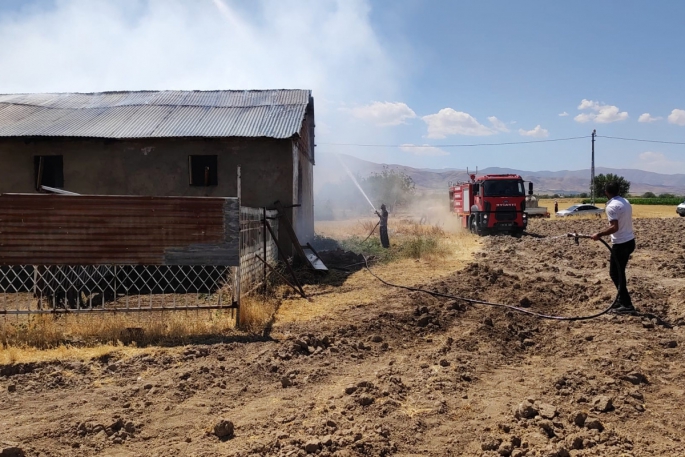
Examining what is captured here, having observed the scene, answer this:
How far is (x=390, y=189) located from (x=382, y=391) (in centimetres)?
6665

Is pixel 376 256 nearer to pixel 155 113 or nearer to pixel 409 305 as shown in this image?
pixel 409 305

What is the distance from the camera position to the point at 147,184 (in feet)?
45.6

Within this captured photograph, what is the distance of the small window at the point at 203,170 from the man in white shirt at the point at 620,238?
9.87m

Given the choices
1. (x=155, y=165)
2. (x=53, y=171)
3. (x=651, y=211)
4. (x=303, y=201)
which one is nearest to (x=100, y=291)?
(x=155, y=165)

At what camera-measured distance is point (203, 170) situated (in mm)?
13992

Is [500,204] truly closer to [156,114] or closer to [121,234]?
[156,114]

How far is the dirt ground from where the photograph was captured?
12.8 ft

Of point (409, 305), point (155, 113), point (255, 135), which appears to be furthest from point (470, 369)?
point (155, 113)

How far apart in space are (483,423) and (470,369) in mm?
1319

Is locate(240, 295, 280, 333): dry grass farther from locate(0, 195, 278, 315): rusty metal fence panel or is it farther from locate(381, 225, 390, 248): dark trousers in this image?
locate(381, 225, 390, 248): dark trousers

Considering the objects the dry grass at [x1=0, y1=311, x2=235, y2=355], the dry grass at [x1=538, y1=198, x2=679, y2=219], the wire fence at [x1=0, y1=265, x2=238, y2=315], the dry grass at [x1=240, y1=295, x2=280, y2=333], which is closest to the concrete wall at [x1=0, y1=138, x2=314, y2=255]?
the wire fence at [x1=0, y1=265, x2=238, y2=315]

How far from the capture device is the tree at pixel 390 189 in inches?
2712

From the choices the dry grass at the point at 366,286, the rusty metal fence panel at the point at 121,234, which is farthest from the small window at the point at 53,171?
the dry grass at the point at 366,286

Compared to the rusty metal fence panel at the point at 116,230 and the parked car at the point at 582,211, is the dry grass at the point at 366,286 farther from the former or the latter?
the parked car at the point at 582,211
